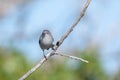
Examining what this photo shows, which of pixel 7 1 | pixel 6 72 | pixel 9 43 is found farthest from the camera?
pixel 7 1

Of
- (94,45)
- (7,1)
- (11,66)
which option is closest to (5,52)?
(11,66)

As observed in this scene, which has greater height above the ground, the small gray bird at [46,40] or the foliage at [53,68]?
the small gray bird at [46,40]

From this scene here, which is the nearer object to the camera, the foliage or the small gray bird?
the small gray bird

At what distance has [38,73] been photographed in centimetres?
923

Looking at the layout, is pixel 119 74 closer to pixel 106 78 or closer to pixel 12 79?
pixel 106 78

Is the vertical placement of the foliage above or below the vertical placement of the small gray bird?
below

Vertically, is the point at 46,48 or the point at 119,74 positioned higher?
the point at 46,48

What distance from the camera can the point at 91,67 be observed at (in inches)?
386

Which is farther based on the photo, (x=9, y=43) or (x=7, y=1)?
Answer: (x=7, y=1)

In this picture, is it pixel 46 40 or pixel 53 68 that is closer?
pixel 46 40

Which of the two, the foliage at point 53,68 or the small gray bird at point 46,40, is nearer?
the small gray bird at point 46,40

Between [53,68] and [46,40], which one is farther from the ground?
[46,40]

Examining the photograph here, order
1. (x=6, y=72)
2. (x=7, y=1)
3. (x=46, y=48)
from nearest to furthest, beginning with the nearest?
(x=46, y=48) < (x=6, y=72) < (x=7, y=1)

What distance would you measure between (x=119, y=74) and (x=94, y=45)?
0.81 m
